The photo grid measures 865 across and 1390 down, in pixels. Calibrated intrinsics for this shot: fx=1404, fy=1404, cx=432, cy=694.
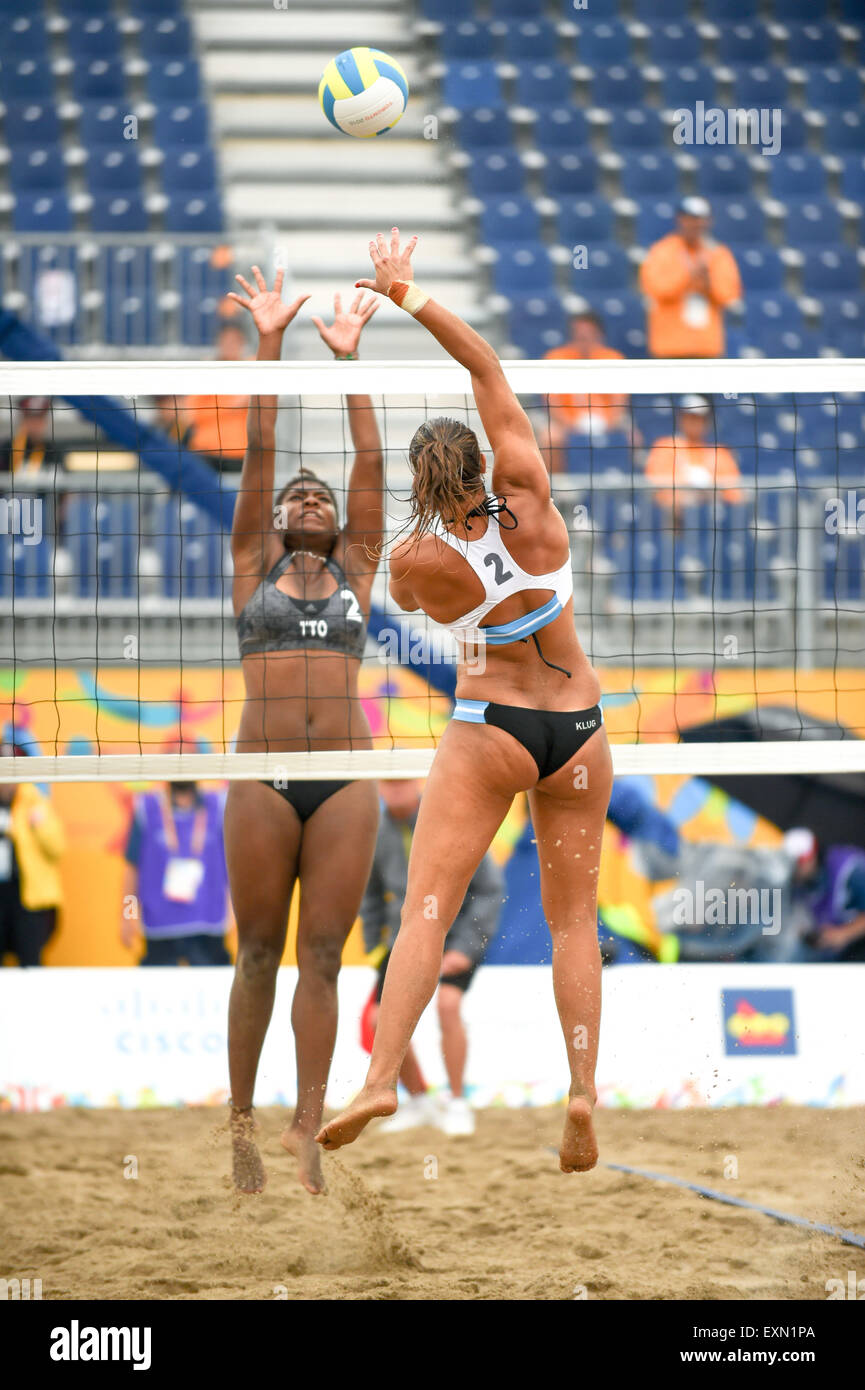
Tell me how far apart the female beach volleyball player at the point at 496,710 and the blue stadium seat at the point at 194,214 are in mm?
7681

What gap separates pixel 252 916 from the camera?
4805mm

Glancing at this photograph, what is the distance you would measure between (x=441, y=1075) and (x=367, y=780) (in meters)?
3.20

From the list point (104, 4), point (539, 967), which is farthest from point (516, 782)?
point (104, 4)

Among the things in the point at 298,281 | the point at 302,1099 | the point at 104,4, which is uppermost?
the point at 104,4

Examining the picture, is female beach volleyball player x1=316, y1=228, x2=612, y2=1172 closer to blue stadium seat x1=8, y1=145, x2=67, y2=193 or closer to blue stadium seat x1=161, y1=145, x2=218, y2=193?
blue stadium seat x1=161, y1=145, x2=218, y2=193

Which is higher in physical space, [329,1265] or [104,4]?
[104,4]

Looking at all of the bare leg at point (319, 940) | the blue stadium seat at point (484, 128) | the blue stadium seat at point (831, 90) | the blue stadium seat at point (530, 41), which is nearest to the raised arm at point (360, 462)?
the bare leg at point (319, 940)

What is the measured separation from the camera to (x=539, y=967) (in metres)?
7.69

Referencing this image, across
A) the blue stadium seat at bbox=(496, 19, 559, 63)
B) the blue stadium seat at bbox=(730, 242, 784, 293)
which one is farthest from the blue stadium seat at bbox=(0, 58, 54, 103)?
the blue stadium seat at bbox=(730, 242, 784, 293)

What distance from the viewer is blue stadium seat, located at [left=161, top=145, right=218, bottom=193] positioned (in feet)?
38.0

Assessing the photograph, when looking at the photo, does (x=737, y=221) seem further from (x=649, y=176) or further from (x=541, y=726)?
(x=541, y=726)

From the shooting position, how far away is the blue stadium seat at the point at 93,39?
12336 mm

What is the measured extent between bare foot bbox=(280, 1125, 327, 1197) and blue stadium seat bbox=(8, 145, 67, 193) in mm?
9040

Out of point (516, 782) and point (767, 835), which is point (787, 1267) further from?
point (767, 835)
